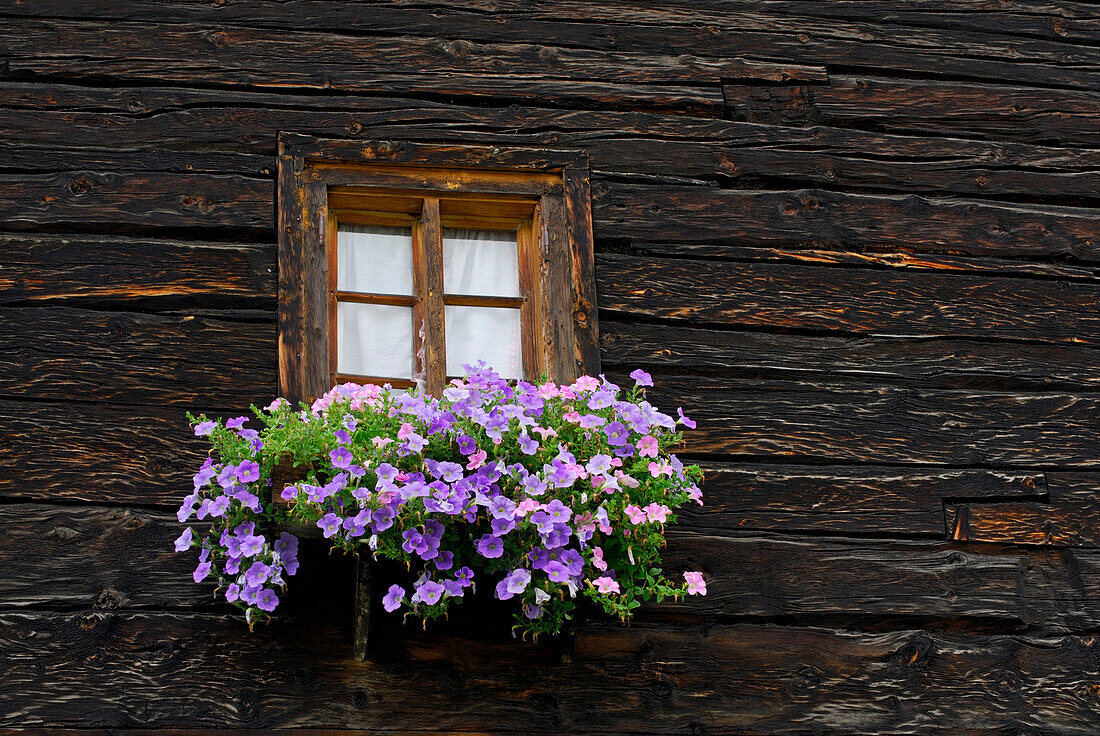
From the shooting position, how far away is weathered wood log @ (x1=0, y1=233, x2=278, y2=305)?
3.38 meters

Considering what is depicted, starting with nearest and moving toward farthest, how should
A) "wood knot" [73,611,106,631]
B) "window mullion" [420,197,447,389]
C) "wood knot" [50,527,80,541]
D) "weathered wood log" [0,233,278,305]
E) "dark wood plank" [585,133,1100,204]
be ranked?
"wood knot" [73,611,106,631] → "wood knot" [50,527,80,541] → "weathered wood log" [0,233,278,305] → "window mullion" [420,197,447,389] → "dark wood plank" [585,133,1100,204]

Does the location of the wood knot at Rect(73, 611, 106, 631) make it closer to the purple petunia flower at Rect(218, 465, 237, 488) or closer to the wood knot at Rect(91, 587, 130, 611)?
the wood knot at Rect(91, 587, 130, 611)

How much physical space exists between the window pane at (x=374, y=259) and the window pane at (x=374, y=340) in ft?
0.22

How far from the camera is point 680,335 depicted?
362cm

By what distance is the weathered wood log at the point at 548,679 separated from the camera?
9.66ft

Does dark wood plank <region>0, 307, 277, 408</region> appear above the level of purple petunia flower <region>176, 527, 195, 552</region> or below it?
above

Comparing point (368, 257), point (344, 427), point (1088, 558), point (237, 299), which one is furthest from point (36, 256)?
point (1088, 558)

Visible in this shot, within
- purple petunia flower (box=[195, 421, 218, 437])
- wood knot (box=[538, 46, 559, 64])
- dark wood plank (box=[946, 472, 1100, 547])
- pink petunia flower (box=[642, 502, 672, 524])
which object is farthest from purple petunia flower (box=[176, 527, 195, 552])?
dark wood plank (box=[946, 472, 1100, 547])

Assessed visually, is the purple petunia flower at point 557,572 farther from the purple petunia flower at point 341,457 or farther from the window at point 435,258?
the window at point 435,258

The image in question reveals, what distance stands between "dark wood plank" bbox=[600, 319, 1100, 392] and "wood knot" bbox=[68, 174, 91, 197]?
150cm

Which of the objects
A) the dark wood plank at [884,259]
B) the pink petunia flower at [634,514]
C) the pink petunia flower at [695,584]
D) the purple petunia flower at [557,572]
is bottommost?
the pink petunia flower at [695,584]

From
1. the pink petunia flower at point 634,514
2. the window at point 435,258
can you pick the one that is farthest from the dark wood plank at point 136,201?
the pink petunia flower at point 634,514

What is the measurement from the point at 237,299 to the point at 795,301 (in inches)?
63.4

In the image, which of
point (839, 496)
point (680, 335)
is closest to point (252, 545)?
point (680, 335)
